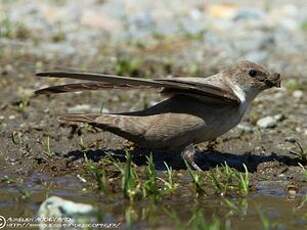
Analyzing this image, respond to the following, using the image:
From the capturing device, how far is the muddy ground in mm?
5988

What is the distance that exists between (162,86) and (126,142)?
1134mm

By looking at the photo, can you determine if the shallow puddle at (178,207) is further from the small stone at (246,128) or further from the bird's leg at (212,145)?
the small stone at (246,128)

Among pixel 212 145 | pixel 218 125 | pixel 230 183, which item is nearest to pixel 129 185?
pixel 230 183

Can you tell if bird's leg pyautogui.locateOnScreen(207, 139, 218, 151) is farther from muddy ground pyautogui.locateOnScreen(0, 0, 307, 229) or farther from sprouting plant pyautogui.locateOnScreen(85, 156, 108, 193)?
sprouting plant pyautogui.locateOnScreen(85, 156, 108, 193)

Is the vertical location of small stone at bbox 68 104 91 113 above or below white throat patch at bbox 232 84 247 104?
below

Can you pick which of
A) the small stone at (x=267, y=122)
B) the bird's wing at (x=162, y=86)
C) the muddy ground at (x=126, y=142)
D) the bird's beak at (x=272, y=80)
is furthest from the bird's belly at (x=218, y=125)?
the small stone at (x=267, y=122)

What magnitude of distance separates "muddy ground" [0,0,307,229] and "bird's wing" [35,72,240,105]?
58 cm

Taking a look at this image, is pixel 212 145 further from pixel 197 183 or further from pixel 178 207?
pixel 178 207

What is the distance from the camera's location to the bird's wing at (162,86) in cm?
644

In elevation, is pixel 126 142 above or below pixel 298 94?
below

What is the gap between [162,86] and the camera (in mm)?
6582

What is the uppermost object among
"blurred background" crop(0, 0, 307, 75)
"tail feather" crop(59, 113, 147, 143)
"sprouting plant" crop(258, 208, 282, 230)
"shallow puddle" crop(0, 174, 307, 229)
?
"blurred background" crop(0, 0, 307, 75)

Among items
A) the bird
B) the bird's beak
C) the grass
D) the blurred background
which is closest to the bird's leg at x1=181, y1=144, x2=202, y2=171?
the bird

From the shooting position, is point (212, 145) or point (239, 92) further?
point (212, 145)
